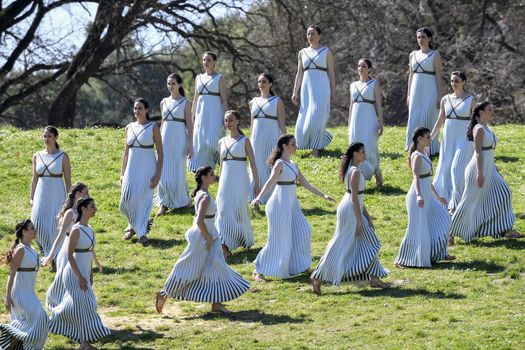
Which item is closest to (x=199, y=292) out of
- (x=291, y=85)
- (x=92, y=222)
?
(x=92, y=222)

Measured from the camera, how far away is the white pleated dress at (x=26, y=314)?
1481cm

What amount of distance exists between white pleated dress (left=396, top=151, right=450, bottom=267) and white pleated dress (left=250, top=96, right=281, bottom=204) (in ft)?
11.7

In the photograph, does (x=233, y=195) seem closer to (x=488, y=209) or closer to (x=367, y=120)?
(x=488, y=209)

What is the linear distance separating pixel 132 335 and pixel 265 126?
6102 millimetres

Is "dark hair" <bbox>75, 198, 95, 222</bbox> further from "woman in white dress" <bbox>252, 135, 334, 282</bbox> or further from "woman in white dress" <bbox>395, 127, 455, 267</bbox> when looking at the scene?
"woman in white dress" <bbox>395, 127, 455, 267</bbox>

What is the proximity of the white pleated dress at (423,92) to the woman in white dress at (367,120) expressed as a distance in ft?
3.78

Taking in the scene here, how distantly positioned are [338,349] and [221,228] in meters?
4.38

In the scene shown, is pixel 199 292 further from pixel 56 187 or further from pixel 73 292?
pixel 56 187

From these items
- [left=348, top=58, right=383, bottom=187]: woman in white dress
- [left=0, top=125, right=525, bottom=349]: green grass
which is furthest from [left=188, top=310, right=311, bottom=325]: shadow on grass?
[left=348, top=58, right=383, bottom=187]: woman in white dress

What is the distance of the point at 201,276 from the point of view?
16.3 meters

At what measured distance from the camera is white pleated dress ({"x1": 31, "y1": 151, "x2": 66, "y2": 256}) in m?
18.5

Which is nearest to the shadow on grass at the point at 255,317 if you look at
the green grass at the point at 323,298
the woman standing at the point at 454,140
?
the green grass at the point at 323,298

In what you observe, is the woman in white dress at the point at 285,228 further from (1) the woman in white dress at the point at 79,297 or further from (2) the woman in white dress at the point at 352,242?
(1) the woman in white dress at the point at 79,297

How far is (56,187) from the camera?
60.8 feet
